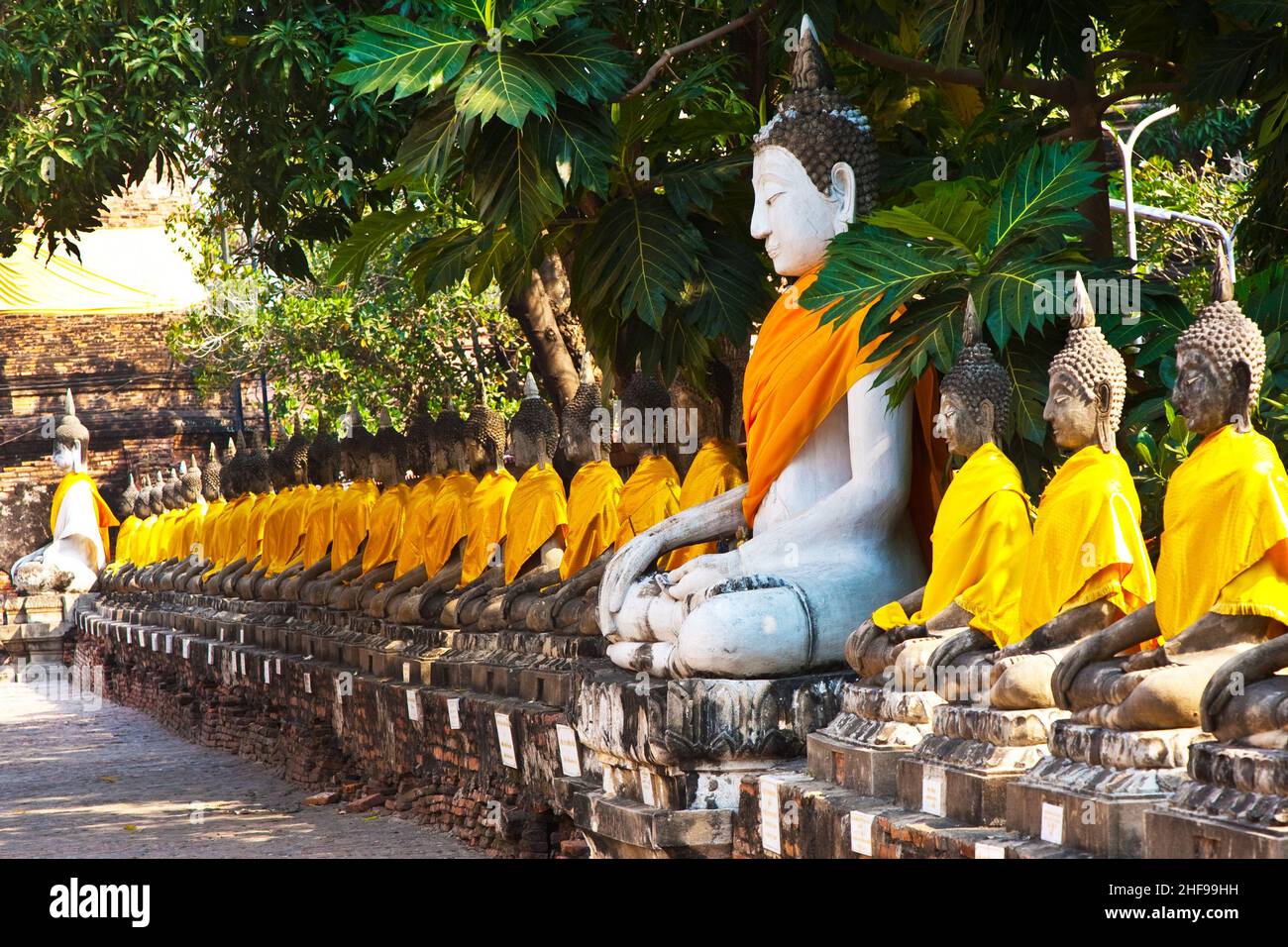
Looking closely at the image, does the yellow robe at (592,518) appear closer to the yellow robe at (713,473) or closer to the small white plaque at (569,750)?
the yellow robe at (713,473)

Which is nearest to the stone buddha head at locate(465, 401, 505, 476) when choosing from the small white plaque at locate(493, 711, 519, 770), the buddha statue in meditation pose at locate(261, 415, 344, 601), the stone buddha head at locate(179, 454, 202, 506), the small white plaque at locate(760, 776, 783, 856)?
the buddha statue in meditation pose at locate(261, 415, 344, 601)

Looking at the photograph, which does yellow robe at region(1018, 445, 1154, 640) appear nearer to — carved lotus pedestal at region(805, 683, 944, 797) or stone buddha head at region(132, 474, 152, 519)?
carved lotus pedestal at region(805, 683, 944, 797)

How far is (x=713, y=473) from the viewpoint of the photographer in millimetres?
7527

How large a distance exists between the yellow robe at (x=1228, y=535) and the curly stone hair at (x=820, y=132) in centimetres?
240

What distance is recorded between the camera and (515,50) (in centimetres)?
685

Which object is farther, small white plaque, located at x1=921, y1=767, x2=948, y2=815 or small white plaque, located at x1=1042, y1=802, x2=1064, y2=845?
small white plaque, located at x1=921, y1=767, x2=948, y2=815

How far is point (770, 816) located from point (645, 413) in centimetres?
312

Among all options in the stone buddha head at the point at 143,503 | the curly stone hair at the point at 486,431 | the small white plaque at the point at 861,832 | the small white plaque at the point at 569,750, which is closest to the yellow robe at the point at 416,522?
the curly stone hair at the point at 486,431

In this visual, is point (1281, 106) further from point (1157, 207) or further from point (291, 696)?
point (1157, 207)

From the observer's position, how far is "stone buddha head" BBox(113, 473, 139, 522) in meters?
23.1

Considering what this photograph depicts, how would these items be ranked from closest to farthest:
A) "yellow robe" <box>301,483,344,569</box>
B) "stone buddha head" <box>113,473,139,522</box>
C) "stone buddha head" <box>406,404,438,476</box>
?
"stone buddha head" <box>406,404,438,476</box>
"yellow robe" <box>301,483,344,569</box>
"stone buddha head" <box>113,473,139,522</box>

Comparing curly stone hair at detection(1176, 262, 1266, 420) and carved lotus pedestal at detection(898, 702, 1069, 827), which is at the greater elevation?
curly stone hair at detection(1176, 262, 1266, 420)

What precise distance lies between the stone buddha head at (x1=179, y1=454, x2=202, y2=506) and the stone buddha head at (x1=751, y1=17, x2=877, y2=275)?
48.7 ft
